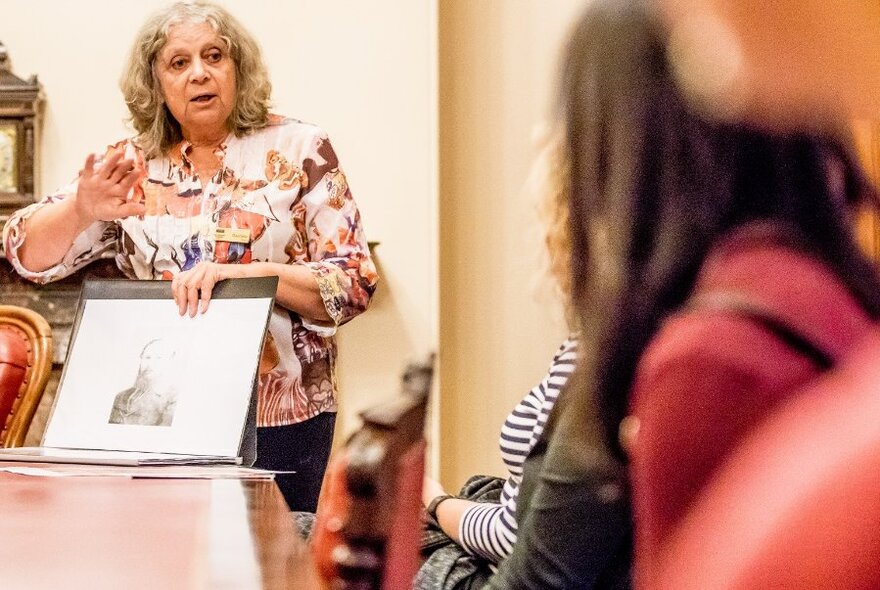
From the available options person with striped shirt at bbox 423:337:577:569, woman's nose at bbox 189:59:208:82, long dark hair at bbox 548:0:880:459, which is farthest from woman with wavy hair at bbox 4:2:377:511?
long dark hair at bbox 548:0:880:459

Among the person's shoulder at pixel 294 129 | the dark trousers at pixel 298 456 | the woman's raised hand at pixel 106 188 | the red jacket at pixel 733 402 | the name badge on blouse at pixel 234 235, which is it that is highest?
the person's shoulder at pixel 294 129

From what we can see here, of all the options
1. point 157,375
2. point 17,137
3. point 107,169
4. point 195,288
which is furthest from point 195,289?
point 17,137

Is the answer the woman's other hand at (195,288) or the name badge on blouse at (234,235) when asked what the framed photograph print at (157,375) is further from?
the name badge on blouse at (234,235)

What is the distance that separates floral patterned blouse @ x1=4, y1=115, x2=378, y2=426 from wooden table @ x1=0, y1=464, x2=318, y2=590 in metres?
0.44

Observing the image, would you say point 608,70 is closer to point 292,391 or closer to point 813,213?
point 813,213

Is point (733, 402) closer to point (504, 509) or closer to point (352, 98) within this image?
point (504, 509)

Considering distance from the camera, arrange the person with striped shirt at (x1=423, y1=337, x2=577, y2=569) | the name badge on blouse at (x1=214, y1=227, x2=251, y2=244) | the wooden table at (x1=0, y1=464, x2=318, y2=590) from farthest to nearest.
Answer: the name badge on blouse at (x1=214, y1=227, x2=251, y2=244) < the person with striped shirt at (x1=423, y1=337, x2=577, y2=569) < the wooden table at (x1=0, y1=464, x2=318, y2=590)

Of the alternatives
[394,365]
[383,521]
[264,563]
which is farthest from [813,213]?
[394,365]

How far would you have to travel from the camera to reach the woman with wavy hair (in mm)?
1379

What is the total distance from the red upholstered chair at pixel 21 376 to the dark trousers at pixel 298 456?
0.35m

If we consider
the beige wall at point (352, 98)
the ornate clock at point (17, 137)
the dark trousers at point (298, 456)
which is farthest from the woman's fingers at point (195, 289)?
the ornate clock at point (17, 137)

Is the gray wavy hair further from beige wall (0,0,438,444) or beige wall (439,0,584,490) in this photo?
beige wall (0,0,438,444)

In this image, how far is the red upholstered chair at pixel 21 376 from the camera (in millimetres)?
1450

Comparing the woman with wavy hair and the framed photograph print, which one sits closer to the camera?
the framed photograph print
